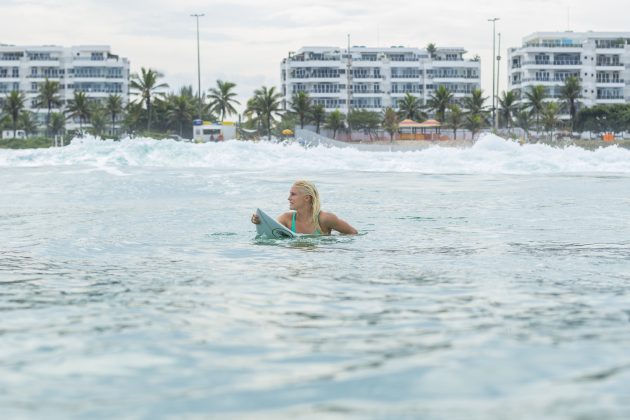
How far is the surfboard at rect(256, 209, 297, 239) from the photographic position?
934 centimetres

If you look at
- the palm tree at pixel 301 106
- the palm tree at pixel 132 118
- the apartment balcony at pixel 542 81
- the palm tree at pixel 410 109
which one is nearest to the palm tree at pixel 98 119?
the palm tree at pixel 132 118

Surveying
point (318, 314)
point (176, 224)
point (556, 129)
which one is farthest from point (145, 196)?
point (556, 129)

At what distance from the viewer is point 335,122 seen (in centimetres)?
10519

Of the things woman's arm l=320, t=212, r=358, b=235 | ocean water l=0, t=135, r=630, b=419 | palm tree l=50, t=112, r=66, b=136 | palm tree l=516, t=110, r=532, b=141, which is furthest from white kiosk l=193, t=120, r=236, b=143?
woman's arm l=320, t=212, r=358, b=235

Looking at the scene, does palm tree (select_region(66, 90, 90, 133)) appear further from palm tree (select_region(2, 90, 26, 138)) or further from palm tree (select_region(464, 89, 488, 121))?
palm tree (select_region(464, 89, 488, 121))

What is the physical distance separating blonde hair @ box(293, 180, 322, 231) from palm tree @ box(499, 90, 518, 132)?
9902 cm

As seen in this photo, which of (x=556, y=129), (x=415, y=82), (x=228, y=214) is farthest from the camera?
(x=415, y=82)

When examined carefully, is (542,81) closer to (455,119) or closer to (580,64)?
(580,64)

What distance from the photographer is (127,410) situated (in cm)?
344

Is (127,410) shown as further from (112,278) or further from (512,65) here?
(512,65)

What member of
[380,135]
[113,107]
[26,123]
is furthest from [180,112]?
[380,135]

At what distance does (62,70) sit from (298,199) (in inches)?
4741

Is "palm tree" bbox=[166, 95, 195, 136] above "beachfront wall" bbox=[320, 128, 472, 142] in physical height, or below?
above

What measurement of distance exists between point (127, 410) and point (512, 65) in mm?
128838
